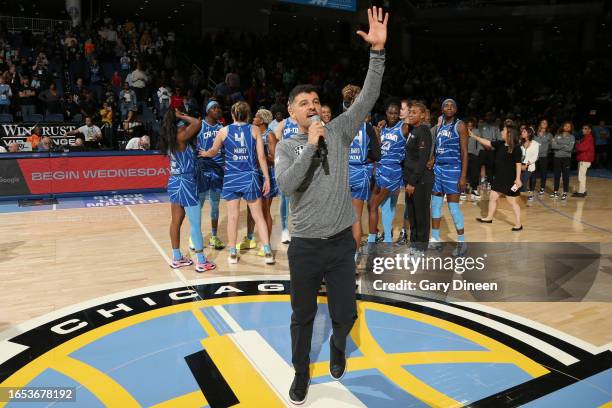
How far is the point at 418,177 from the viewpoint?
5473mm

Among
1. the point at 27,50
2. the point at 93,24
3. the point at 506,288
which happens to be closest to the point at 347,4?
the point at 93,24

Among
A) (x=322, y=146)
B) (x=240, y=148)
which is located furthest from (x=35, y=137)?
(x=322, y=146)

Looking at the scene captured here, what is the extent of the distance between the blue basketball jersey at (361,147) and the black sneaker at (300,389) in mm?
2368

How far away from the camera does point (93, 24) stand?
1681 centimetres

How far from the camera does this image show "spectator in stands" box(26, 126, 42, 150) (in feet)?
35.7

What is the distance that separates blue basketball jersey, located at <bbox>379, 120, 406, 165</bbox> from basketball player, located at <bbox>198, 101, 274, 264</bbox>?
1238 millimetres

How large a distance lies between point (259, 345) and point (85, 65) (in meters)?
12.7

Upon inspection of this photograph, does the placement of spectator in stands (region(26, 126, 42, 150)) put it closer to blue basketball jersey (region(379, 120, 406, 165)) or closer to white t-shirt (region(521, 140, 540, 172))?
blue basketball jersey (region(379, 120, 406, 165))

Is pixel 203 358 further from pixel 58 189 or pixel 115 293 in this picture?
pixel 58 189

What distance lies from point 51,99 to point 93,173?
380cm

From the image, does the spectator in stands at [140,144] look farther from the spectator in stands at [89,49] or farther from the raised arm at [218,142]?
the raised arm at [218,142]

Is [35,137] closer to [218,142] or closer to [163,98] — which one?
[163,98]

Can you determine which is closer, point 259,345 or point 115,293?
point 259,345

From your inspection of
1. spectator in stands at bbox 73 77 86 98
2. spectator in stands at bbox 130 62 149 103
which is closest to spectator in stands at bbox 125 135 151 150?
spectator in stands at bbox 73 77 86 98
